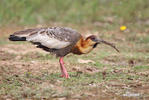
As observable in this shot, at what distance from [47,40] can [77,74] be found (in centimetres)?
91

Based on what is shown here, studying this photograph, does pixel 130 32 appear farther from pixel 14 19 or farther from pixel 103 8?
pixel 14 19

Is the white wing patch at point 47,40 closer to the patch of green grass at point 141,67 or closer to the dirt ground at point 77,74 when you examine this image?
the dirt ground at point 77,74

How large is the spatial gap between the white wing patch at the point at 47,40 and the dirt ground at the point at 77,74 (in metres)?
0.57

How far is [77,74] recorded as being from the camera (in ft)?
23.4

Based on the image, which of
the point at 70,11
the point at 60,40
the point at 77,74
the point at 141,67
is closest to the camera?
the point at 60,40

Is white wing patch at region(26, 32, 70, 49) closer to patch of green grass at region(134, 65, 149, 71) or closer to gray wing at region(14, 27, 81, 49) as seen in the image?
gray wing at region(14, 27, 81, 49)

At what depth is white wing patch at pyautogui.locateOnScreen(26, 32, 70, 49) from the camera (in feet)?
22.1

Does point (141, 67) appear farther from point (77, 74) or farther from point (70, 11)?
point (70, 11)

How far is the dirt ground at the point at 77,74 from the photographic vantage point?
18.7ft

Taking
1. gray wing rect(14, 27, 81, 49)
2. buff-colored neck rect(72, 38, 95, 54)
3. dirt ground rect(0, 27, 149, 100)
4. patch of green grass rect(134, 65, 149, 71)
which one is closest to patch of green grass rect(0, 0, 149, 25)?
dirt ground rect(0, 27, 149, 100)

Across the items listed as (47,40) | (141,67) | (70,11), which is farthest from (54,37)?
(70,11)

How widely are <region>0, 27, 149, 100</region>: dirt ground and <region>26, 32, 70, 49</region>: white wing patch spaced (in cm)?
57

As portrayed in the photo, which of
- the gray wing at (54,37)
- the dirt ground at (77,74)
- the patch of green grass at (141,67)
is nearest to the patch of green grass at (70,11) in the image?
the dirt ground at (77,74)

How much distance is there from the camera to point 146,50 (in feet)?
31.9
